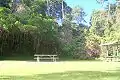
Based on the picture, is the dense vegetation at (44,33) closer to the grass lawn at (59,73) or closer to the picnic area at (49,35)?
the picnic area at (49,35)

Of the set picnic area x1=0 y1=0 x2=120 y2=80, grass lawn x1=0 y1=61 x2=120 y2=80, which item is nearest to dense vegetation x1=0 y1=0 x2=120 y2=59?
picnic area x1=0 y1=0 x2=120 y2=80

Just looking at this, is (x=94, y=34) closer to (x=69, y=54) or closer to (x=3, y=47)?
(x=69, y=54)

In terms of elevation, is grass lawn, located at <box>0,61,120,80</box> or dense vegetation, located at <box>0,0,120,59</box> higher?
dense vegetation, located at <box>0,0,120,59</box>

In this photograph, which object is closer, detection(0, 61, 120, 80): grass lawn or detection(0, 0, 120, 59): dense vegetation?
detection(0, 61, 120, 80): grass lawn

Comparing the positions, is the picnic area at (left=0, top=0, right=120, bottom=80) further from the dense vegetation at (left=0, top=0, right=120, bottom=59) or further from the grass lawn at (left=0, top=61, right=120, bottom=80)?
the grass lawn at (left=0, top=61, right=120, bottom=80)

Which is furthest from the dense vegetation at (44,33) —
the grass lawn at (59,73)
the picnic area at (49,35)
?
the grass lawn at (59,73)

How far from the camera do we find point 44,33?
39.1 m

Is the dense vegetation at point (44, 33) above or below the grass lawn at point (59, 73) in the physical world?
above

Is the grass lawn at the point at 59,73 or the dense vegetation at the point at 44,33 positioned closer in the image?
the grass lawn at the point at 59,73

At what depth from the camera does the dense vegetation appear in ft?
119

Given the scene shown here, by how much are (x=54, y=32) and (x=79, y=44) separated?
15.4 feet

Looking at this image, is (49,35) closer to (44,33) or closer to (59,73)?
(44,33)

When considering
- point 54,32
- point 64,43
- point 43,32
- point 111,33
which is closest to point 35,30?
point 43,32

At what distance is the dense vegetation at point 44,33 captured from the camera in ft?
119
